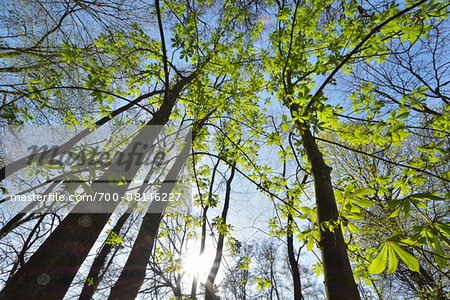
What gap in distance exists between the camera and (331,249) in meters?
1.21

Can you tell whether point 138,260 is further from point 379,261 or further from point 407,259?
point 407,259

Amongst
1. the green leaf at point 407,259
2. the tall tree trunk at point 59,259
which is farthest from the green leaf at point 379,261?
the tall tree trunk at point 59,259

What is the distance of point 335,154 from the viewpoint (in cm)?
870

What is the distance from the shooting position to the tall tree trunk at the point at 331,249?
1046mm

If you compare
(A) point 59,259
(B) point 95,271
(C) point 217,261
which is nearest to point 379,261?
(A) point 59,259

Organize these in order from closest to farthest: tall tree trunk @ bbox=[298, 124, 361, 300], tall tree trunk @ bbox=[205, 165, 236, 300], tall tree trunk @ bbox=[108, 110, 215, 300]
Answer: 1. tall tree trunk @ bbox=[298, 124, 361, 300]
2. tall tree trunk @ bbox=[108, 110, 215, 300]
3. tall tree trunk @ bbox=[205, 165, 236, 300]

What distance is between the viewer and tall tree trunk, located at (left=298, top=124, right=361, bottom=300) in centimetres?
105

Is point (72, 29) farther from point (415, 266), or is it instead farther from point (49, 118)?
point (415, 266)

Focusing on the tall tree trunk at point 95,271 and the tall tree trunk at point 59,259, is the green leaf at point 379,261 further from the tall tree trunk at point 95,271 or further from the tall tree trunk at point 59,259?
the tall tree trunk at point 95,271

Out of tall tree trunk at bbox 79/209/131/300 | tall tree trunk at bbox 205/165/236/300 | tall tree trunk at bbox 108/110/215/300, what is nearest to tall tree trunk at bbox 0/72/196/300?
tall tree trunk at bbox 108/110/215/300

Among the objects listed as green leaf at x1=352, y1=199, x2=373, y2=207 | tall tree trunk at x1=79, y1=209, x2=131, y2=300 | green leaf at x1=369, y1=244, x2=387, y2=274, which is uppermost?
tall tree trunk at x1=79, y1=209, x2=131, y2=300

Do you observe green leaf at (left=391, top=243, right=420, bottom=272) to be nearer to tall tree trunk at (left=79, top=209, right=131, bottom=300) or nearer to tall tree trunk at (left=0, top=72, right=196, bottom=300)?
tall tree trunk at (left=0, top=72, right=196, bottom=300)

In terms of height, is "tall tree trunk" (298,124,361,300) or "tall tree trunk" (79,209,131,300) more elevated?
"tall tree trunk" (79,209,131,300)

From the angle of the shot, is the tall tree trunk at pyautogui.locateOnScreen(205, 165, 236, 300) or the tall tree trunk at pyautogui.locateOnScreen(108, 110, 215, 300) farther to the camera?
the tall tree trunk at pyautogui.locateOnScreen(205, 165, 236, 300)
